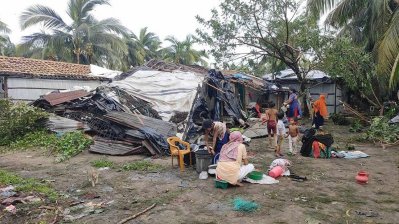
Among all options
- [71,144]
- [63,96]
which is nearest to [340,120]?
[71,144]

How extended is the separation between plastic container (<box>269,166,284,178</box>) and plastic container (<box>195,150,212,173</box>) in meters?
1.24

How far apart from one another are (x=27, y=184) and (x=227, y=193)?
3.74m

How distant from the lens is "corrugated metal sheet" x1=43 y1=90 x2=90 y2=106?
12406mm

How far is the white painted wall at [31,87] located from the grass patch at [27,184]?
313 inches

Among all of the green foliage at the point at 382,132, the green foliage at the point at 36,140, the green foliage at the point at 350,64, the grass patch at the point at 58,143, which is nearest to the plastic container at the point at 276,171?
the grass patch at the point at 58,143

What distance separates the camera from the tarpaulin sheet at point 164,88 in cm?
1198

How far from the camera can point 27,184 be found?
6.23m

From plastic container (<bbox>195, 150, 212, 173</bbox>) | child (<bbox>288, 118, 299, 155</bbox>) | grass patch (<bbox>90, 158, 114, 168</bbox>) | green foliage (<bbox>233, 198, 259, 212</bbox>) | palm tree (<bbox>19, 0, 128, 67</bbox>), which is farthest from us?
palm tree (<bbox>19, 0, 128, 67</bbox>)

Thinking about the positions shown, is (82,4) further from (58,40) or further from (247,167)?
(247,167)

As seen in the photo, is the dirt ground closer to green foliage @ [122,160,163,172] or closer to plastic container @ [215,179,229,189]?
plastic container @ [215,179,229,189]

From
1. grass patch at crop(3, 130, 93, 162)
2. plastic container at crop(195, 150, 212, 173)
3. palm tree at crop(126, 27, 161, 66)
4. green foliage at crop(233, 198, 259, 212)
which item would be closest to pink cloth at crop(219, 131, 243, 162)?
plastic container at crop(195, 150, 212, 173)

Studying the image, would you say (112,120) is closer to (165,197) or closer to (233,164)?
(165,197)

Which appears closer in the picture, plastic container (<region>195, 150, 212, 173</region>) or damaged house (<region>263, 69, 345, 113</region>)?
plastic container (<region>195, 150, 212, 173</region>)

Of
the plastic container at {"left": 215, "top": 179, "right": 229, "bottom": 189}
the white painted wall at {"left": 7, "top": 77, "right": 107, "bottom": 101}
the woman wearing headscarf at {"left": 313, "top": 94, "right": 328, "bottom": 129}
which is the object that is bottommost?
the plastic container at {"left": 215, "top": 179, "right": 229, "bottom": 189}
